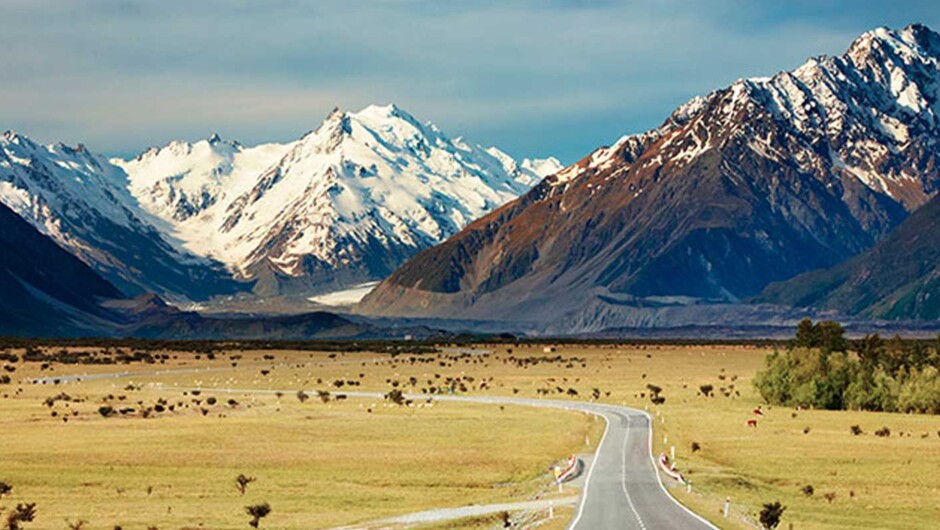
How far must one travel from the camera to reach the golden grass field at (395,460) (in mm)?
73625

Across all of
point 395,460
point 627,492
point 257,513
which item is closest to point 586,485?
point 627,492

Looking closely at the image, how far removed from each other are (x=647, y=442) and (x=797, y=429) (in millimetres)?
21397

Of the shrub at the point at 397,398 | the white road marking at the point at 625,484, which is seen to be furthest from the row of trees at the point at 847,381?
the white road marking at the point at 625,484

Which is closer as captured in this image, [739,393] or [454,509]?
[454,509]

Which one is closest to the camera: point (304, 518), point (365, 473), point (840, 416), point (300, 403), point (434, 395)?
point (304, 518)

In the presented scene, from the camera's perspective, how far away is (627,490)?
77.4 meters

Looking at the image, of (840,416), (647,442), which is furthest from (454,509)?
(840,416)

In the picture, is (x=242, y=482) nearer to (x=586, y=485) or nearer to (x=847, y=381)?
(x=586, y=485)

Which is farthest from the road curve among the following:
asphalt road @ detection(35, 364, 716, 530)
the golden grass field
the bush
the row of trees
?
the row of trees

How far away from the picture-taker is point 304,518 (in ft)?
226

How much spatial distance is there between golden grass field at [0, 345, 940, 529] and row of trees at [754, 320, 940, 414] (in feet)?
24.1

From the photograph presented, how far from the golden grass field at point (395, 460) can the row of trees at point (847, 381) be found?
7352 millimetres

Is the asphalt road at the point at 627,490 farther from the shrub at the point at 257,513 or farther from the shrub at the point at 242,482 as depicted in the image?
the shrub at the point at 242,482

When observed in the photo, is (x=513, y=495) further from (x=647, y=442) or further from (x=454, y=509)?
(x=647, y=442)
